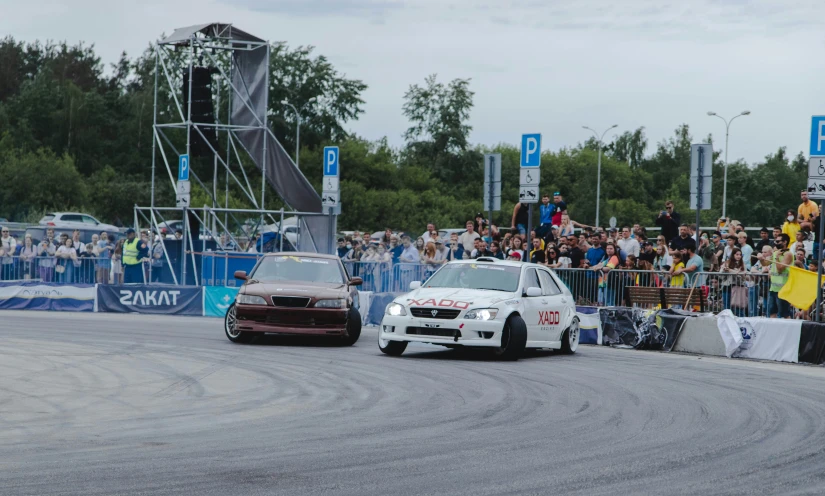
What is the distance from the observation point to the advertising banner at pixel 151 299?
28891 mm

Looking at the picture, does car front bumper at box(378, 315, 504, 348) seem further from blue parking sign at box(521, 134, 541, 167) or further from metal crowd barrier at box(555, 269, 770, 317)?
metal crowd barrier at box(555, 269, 770, 317)

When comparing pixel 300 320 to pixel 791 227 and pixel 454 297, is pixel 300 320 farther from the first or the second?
pixel 791 227

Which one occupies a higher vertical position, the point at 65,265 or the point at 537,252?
the point at 537,252

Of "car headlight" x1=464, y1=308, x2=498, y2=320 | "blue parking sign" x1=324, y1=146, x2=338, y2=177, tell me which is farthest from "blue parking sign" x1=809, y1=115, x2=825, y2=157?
"blue parking sign" x1=324, y1=146, x2=338, y2=177

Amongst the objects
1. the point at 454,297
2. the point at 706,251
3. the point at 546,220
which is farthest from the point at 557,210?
the point at 454,297

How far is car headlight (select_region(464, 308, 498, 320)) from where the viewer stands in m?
17.1

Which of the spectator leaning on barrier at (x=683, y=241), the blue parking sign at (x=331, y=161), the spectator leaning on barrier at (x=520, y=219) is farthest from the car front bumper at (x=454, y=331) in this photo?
the spectator leaning on barrier at (x=520, y=219)

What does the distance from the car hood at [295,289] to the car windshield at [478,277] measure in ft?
5.59

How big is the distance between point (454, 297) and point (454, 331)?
0.61 metres

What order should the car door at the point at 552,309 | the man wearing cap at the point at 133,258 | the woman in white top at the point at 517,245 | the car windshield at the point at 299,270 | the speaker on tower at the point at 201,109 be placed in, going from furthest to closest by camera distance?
the speaker on tower at the point at 201,109 → the man wearing cap at the point at 133,258 → the woman in white top at the point at 517,245 → the car windshield at the point at 299,270 → the car door at the point at 552,309

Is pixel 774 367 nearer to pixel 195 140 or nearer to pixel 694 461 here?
pixel 694 461

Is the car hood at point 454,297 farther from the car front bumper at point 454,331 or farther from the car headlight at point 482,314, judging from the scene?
the car front bumper at point 454,331

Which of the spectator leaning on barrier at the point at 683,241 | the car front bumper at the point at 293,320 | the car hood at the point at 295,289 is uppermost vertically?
the spectator leaning on barrier at the point at 683,241

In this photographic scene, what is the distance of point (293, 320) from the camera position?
19141 millimetres
